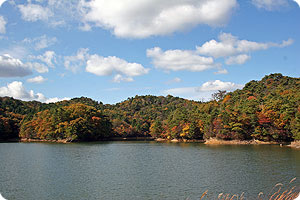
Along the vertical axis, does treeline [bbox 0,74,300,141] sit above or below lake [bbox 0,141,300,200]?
above

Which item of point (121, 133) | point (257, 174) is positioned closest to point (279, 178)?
point (257, 174)

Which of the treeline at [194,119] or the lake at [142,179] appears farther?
the treeline at [194,119]

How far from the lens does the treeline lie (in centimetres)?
5559

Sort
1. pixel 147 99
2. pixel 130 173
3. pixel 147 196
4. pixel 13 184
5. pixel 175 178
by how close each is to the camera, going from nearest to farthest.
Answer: pixel 147 196
pixel 13 184
pixel 175 178
pixel 130 173
pixel 147 99

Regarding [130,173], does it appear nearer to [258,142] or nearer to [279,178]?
Result: [279,178]

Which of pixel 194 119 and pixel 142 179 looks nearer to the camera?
pixel 142 179

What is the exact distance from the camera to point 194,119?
70562mm

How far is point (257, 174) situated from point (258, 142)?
35834mm

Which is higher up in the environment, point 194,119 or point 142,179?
point 194,119

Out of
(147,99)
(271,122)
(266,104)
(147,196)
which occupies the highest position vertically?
(147,99)

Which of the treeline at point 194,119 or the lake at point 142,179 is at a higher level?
the treeline at point 194,119

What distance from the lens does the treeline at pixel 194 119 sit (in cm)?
5559

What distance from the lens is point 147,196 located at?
1730cm

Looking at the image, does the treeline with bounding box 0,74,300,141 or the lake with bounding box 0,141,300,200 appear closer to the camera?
the lake with bounding box 0,141,300,200
